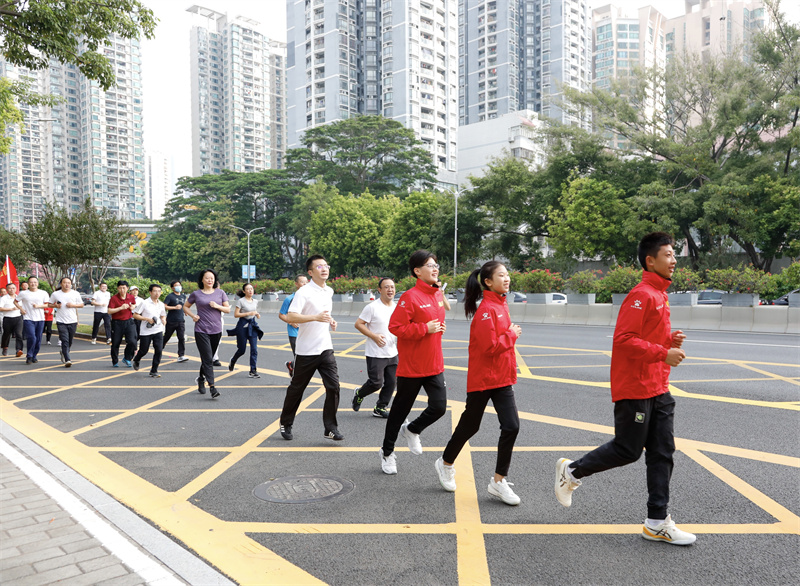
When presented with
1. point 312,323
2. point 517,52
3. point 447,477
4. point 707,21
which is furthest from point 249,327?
point 707,21

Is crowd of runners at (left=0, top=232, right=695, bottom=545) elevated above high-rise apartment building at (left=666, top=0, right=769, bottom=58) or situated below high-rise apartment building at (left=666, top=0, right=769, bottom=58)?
below

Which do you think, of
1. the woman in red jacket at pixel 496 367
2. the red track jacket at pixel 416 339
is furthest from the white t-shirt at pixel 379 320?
the woman in red jacket at pixel 496 367

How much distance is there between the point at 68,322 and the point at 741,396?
11.6 metres

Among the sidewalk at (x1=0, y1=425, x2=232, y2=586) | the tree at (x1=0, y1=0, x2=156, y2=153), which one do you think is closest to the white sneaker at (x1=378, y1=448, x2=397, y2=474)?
the sidewalk at (x1=0, y1=425, x2=232, y2=586)

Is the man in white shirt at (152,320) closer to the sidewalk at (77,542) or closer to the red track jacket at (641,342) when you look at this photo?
the sidewalk at (77,542)

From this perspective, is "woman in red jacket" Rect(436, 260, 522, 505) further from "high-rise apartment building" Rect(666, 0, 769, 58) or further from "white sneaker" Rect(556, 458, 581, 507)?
"high-rise apartment building" Rect(666, 0, 769, 58)

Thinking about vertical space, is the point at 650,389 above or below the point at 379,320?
below

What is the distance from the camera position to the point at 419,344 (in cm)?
473

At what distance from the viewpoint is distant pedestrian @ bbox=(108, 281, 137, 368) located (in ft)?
38.0

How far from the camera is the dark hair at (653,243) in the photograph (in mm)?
3652

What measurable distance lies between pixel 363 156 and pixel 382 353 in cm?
5780

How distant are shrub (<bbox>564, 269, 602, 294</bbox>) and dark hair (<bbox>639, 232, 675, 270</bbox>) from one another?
65.5 ft

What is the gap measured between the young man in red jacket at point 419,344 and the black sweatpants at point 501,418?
44 centimetres

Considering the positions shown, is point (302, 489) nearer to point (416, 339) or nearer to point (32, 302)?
point (416, 339)
